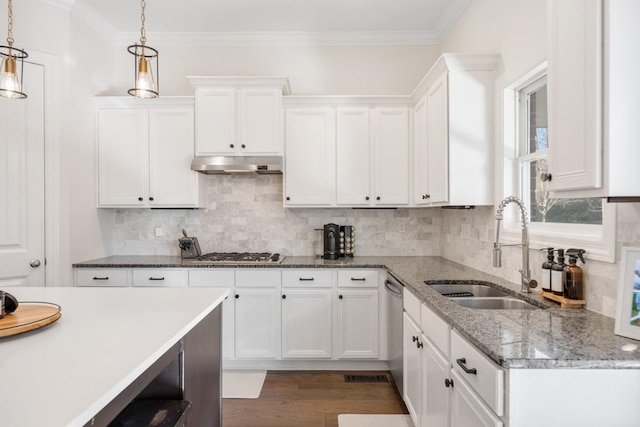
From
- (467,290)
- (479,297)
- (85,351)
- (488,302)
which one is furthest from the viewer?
(467,290)

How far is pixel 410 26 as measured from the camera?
11.9ft

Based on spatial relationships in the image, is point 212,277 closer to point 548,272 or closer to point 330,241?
point 330,241

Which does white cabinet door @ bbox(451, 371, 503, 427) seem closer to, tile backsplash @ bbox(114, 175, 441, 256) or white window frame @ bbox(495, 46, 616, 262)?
white window frame @ bbox(495, 46, 616, 262)

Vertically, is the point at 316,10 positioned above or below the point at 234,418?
above

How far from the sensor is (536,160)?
2252 mm

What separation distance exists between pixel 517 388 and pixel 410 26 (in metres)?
3.47

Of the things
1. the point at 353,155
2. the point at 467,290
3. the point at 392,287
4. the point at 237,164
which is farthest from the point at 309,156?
the point at 467,290

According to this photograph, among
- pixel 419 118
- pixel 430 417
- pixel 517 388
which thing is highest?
pixel 419 118

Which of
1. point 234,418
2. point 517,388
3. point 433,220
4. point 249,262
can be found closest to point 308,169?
point 249,262

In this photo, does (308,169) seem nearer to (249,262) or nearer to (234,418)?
(249,262)

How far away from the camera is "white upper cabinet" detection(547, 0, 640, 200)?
116 cm

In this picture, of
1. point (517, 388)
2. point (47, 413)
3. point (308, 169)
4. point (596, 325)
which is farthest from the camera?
point (308, 169)

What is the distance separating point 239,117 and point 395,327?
2277 millimetres

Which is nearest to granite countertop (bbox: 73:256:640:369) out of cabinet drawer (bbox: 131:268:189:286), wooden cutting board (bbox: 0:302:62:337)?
wooden cutting board (bbox: 0:302:62:337)
